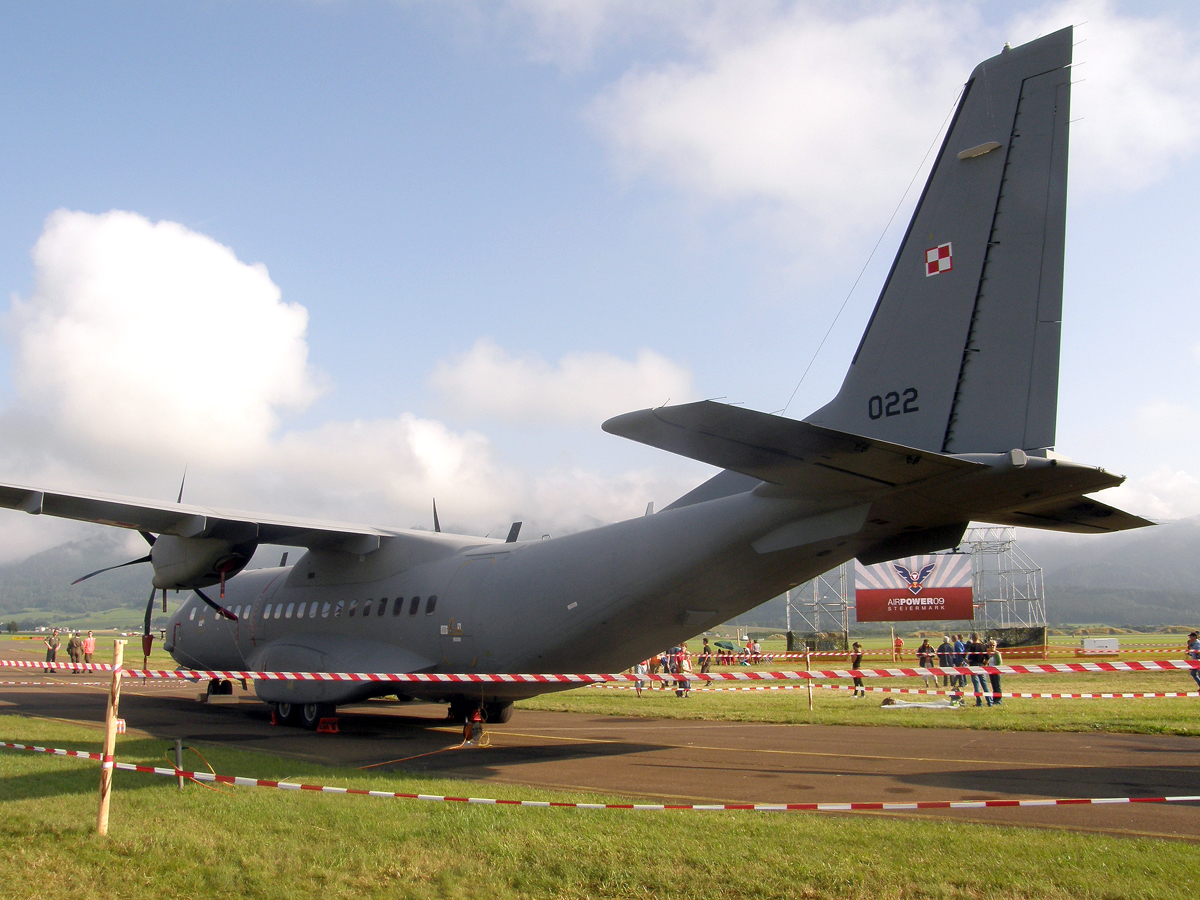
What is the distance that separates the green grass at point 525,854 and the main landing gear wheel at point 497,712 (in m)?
7.94

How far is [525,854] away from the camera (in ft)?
22.2

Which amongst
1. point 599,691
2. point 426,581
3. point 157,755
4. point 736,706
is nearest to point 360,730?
point 426,581

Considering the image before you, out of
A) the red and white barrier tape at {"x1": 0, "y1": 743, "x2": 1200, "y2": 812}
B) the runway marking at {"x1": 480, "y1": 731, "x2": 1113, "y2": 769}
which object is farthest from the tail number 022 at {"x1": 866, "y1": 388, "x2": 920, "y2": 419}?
the runway marking at {"x1": 480, "y1": 731, "x2": 1113, "y2": 769}

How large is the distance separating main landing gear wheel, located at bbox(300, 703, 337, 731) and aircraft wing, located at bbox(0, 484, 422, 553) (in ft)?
10.2

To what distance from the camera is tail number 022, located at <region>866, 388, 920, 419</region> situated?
926 cm

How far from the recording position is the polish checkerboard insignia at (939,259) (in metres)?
9.18

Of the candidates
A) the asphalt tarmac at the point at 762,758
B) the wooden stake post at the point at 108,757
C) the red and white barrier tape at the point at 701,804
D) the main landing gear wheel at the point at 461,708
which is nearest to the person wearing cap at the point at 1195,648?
the asphalt tarmac at the point at 762,758

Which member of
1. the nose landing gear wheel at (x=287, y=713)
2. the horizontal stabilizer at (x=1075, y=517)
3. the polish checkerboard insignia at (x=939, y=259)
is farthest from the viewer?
the nose landing gear wheel at (x=287, y=713)

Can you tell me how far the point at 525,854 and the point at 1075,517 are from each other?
6.68 meters

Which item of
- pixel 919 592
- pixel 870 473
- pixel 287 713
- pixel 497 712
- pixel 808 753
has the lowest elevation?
pixel 287 713

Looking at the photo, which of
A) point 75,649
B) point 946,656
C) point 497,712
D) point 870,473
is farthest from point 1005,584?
point 870,473

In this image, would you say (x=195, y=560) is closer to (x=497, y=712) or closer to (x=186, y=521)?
(x=186, y=521)

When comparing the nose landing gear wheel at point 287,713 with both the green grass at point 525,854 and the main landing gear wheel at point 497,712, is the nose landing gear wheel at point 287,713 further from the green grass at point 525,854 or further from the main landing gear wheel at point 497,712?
the green grass at point 525,854

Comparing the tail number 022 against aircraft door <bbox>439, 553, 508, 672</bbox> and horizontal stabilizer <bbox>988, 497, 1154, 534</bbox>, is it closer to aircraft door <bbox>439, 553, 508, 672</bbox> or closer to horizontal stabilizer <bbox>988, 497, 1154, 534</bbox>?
horizontal stabilizer <bbox>988, 497, 1154, 534</bbox>
